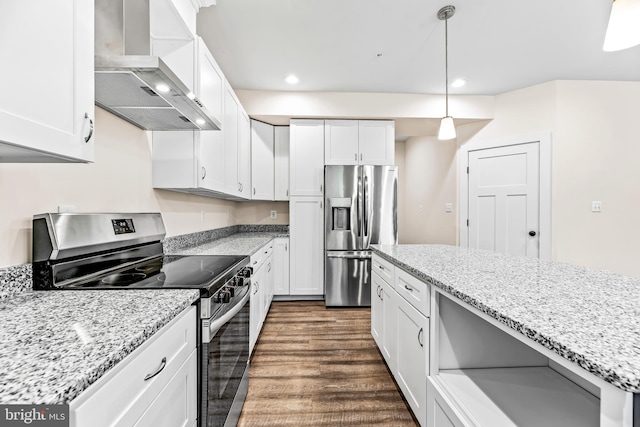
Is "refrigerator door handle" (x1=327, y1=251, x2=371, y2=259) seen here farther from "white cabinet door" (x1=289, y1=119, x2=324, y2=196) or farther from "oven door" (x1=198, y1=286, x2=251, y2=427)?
"oven door" (x1=198, y1=286, x2=251, y2=427)

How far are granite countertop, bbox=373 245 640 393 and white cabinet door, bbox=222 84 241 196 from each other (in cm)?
172

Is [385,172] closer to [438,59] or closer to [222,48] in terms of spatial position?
[438,59]

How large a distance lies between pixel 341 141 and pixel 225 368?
2846mm

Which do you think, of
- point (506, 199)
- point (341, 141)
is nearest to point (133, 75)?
point (341, 141)

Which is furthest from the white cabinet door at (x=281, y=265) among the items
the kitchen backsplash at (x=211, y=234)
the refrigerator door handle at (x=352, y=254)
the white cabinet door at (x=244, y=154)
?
the white cabinet door at (x=244, y=154)

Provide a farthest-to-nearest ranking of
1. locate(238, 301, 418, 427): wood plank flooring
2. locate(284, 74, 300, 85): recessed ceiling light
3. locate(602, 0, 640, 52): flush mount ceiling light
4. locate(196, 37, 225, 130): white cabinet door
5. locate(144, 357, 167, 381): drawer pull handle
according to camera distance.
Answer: locate(284, 74, 300, 85): recessed ceiling light < locate(196, 37, 225, 130): white cabinet door < locate(238, 301, 418, 427): wood plank flooring < locate(602, 0, 640, 52): flush mount ceiling light < locate(144, 357, 167, 381): drawer pull handle

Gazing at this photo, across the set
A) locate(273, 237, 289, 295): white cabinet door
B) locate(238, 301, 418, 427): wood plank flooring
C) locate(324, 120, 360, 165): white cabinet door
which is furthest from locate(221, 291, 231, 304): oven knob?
locate(324, 120, 360, 165): white cabinet door

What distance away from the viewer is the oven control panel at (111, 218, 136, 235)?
144 centimetres

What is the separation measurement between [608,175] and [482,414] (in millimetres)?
3539

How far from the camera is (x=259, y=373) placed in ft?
6.56

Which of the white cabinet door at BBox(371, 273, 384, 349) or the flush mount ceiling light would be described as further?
the white cabinet door at BBox(371, 273, 384, 349)

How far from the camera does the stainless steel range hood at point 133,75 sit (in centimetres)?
105

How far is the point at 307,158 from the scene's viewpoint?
11.6 feet

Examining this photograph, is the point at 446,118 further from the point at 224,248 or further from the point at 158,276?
the point at 158,276
